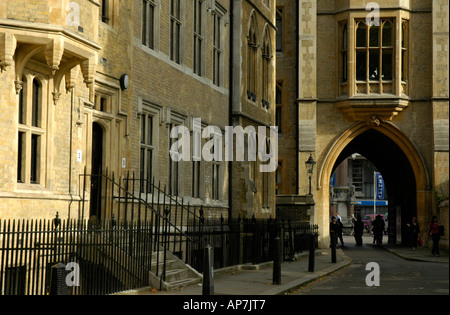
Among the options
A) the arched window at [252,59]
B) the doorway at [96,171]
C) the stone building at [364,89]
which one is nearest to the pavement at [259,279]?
the doorway at [96,171]

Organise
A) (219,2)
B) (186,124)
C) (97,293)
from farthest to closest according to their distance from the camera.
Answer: (219,2) < (186,124) < (97,293)

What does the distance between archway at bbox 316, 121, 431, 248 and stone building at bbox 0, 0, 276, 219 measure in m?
10.9

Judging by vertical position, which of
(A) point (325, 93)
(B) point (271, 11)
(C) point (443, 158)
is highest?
(B) point (271, 11)

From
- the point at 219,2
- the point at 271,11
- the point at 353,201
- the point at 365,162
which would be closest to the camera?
the point at 219,2

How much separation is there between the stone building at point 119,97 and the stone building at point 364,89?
10574 mm

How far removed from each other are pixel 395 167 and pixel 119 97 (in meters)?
29.6

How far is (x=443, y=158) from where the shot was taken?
36000 mm

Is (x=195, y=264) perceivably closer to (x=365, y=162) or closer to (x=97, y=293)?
(x=97, y=293)

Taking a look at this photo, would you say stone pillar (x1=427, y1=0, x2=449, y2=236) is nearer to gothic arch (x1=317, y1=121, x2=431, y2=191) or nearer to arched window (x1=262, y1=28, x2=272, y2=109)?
gothic arch (x1=317, y1=121, x2=431, y2=191)

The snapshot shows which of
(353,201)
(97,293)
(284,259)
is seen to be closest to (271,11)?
(284,259)

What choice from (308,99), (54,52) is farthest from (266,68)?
(54,52)

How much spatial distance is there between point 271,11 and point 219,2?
6.99 meters

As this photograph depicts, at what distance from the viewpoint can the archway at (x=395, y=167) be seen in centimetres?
3669

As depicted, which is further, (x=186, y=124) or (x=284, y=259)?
(x=284, y=259)
